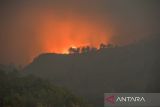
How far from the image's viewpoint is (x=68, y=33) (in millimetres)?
5559

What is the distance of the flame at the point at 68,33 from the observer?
555 cm

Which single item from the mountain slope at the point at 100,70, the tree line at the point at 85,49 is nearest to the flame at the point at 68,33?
the tree line at the point at 85,49

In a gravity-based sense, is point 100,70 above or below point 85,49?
below

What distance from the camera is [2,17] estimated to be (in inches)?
219

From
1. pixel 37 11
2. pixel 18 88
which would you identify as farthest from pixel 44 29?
pixel 18 88

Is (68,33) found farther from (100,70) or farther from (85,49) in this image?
(100,70)

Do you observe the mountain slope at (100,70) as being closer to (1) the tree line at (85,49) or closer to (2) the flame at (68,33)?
(1) the tree line at (85,49)

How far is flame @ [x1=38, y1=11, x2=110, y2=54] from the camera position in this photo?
5.55 meters

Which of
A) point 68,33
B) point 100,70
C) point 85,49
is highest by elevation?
point 68,33

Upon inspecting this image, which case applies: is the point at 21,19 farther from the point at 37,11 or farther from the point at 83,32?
the point at 83,32

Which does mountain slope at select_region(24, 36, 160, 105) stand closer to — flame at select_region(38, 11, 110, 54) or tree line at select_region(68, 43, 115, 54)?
tree line at select_region(68, 43, 115, 54)

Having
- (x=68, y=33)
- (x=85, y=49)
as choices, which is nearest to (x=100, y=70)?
(x=85, y=49)

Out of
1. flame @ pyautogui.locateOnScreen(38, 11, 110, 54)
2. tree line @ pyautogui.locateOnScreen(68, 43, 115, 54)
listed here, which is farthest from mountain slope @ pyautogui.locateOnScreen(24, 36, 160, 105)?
flame @ pyautogui.locateOnScreen(38, 11, 110, 54)

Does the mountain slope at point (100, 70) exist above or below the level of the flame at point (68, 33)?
below
